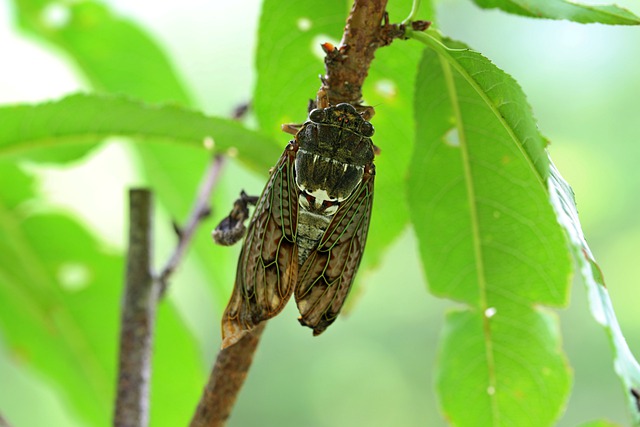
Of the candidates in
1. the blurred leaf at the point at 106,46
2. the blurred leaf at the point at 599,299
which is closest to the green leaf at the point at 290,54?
the blurred leaf at the point at 599,299

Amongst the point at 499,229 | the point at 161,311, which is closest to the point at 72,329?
the point at 161,311

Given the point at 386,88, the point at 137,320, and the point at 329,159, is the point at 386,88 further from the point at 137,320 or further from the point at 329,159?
the point at 137,320

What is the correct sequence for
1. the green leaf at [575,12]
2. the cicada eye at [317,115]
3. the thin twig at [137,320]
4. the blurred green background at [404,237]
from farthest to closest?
the blurred green background at [404,237]
the thin twig at [137,320]
the cicada eye at [317,115]
the green leaf at [575,12]

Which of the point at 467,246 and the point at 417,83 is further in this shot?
the point at 467,246

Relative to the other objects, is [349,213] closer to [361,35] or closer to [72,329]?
[361,35]

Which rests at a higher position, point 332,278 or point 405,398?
point 405,398

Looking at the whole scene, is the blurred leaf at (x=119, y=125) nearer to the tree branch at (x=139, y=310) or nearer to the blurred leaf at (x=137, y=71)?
the tree branch at (x=139, y=310)

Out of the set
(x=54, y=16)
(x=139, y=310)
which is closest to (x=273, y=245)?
(x=139, y=310)
